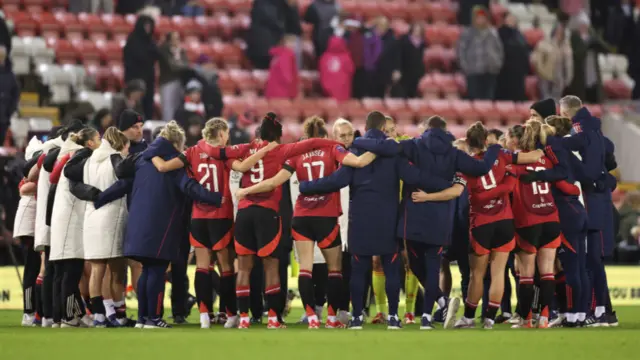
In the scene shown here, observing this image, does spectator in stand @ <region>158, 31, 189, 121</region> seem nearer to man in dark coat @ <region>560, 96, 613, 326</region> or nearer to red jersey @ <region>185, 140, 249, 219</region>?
red jersey @ <region>185, 140, 249, 219</region>

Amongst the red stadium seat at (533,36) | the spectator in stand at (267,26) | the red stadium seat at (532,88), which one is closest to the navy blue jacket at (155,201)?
the spectator in stand at (267,26)

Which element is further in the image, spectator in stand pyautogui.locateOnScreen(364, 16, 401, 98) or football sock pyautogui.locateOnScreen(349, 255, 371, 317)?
spectator in stand pyautogui.locateOnScreen(364, 16, 401, 98)

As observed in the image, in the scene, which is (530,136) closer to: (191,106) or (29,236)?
(29,236)

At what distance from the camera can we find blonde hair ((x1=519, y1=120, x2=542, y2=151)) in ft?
40.7

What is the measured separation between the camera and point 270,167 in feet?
39.7

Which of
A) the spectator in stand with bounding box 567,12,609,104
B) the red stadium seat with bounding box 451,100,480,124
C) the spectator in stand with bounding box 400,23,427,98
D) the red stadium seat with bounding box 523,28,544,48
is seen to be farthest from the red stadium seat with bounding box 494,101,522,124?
the red stadium seat with bounding box 523,28,544,48

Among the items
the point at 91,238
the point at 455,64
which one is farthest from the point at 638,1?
the point at 91,238

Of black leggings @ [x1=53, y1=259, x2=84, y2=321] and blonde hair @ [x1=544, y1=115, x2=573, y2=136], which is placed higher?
blonde hair @ [x1=544, y1=115, x2=573, y2=136]

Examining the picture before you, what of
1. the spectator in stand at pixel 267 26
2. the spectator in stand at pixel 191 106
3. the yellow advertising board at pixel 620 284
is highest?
the spectator in stand at pixel 267 26

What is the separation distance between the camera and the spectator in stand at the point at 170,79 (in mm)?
21312

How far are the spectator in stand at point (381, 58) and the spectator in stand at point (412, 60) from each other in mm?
163

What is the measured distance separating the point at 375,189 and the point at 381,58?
1209cm

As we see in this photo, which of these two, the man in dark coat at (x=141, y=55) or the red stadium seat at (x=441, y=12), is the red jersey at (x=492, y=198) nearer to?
the man in dark coat at (x=141, y=55)

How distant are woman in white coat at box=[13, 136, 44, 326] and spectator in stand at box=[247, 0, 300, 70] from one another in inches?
415
